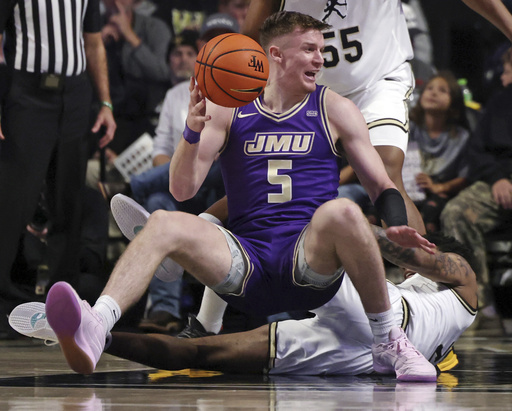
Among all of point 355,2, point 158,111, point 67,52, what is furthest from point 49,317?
point 158,111

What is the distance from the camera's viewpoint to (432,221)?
23.1ft

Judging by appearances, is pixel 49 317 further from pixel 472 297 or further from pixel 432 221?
pixel 432 221

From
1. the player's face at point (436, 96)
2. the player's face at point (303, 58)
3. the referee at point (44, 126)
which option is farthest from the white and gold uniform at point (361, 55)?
the player's face at point (436, 96)

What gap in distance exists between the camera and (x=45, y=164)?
600cm

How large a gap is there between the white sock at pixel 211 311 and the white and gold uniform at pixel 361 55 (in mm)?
1234

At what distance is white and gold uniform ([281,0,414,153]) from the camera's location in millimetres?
4967

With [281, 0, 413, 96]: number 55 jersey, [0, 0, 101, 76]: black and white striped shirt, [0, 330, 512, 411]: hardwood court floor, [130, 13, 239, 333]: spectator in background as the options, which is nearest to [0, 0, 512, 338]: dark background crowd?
[130, 13, 239, 333]: spectator in background

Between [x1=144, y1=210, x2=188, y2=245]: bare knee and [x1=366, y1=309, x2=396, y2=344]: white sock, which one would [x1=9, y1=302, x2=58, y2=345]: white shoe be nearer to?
[x1=144, y1=210, x2=188, y2=245]: bare knee

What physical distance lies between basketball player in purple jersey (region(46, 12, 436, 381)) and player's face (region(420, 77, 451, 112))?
3296 mm

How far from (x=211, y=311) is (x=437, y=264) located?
3.16ft

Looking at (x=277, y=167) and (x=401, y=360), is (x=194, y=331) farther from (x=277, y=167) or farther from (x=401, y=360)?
(x=401, y=360)

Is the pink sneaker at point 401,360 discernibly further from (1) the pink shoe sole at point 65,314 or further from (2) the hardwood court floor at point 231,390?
(1) the pink shoe sole at point 65,314

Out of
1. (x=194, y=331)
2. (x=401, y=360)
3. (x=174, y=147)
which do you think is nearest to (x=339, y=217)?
(x=401, y=360)

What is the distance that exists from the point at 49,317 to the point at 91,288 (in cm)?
314
